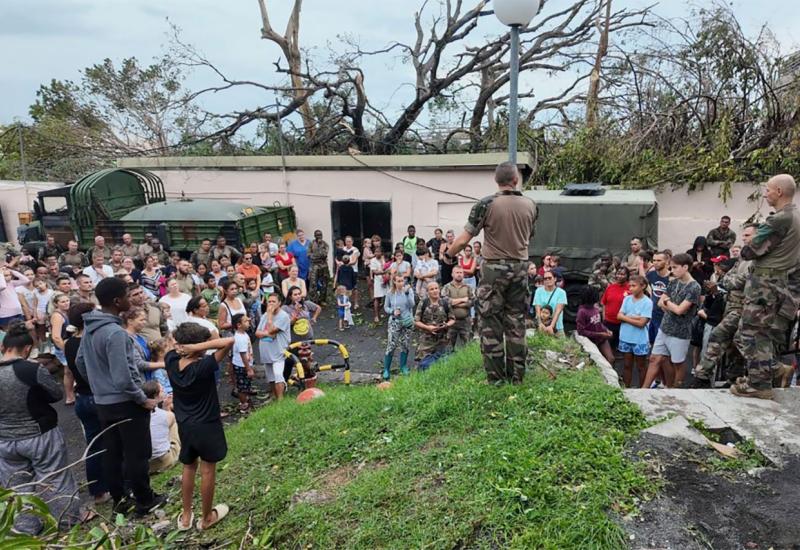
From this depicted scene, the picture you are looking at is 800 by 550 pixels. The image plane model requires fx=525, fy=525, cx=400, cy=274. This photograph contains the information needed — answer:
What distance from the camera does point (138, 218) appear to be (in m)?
12.7

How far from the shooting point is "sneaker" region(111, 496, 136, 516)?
15.1ft

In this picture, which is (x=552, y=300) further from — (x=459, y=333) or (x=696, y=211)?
(x=696, y=211)

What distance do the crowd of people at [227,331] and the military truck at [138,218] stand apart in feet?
4.10

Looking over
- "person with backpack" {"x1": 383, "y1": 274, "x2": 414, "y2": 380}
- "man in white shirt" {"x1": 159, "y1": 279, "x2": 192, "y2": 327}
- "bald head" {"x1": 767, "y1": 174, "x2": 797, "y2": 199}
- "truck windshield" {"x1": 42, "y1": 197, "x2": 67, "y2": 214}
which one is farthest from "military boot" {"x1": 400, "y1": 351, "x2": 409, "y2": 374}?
"truck windshield" {"x1": 42, "y1": 197, "x2": 67, "y2": 214}

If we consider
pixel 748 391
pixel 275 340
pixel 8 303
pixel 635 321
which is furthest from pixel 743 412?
pixel 8 303

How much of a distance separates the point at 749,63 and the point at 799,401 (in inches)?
444

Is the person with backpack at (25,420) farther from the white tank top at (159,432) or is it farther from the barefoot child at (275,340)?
the barefoot child at (275,340)

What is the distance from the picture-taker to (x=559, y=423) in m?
3.91

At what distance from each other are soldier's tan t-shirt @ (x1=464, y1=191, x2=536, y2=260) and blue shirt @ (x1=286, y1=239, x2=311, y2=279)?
8.14 meters

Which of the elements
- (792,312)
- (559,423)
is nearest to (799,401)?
(792,312)

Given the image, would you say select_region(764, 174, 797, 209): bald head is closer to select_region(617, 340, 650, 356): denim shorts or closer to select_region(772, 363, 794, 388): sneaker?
select_region(772, 363, 794, 388): sneaker

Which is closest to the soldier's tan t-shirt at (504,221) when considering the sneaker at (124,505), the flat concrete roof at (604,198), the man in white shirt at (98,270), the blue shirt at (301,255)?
the sneaker at (124,505)

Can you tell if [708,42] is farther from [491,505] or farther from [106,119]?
[106,119]

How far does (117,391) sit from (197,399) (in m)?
0.96
